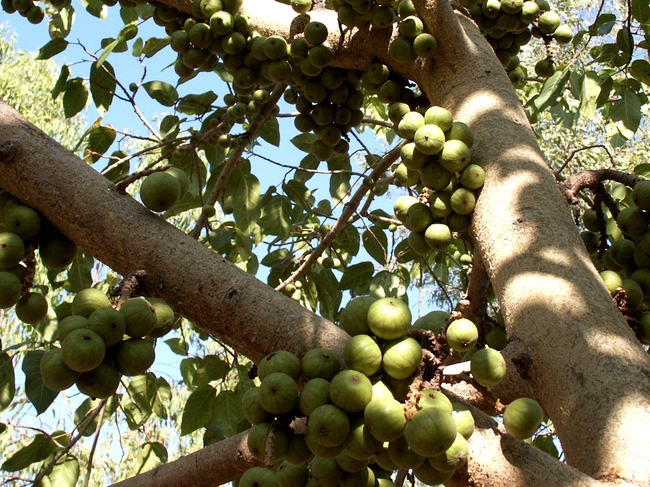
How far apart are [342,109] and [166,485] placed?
1873 mm

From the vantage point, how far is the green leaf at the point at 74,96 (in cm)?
373

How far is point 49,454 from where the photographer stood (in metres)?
2.93

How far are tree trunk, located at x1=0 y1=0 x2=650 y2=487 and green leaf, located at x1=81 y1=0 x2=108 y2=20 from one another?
89.2 inches

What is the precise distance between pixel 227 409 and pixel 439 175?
174 cm

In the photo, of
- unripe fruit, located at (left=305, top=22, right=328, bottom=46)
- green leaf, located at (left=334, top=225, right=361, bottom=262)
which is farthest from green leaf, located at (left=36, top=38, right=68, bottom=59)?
green leaf, located at (left=334, top=225, right=361, bottom=262)

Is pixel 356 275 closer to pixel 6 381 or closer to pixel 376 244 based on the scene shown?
pixel 376 244

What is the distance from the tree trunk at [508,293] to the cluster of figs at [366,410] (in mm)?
97

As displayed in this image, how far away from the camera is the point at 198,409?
3131 millimetres

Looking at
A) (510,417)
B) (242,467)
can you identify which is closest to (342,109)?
(242,467)

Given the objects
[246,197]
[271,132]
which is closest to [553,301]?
[246,197]

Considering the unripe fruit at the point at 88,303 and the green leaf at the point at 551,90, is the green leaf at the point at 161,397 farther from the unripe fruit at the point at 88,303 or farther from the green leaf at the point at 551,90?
the green leaf at the point at 551,90

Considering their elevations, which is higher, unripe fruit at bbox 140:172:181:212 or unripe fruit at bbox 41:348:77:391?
unripe fruit at bbox 140:172:181:212

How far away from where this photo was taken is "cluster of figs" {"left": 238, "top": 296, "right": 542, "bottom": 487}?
1301mm

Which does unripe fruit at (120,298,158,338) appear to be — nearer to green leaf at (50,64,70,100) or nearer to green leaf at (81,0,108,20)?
green leaf at (50,64,70,100)
